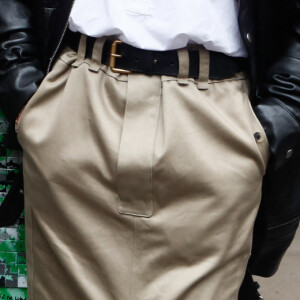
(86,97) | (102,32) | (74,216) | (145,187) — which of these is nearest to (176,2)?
(102,32)

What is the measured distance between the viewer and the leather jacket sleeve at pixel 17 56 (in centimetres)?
272

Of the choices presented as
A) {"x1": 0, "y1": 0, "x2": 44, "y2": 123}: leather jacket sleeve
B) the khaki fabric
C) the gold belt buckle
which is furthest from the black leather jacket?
the gold belt buckle

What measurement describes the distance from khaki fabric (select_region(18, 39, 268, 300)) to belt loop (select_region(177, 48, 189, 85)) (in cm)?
2

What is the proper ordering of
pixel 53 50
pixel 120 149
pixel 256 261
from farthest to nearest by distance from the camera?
1. pixel 256 261
2. pixel 53 50
3. pixel 120 149

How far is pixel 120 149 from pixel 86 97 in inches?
8.7

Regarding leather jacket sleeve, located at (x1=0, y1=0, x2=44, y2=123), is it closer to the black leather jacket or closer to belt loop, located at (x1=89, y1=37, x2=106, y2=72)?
the black leather jacket

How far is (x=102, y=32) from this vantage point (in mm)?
2531

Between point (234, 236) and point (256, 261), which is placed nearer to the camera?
point (234, 236)

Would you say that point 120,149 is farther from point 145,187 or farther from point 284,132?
point 284,132

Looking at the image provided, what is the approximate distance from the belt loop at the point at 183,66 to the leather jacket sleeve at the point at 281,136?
0.92 feet

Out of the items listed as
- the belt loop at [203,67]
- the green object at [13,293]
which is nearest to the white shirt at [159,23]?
the belt loop at [203,67]

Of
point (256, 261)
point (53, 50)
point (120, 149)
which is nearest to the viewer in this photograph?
point (120, 149)

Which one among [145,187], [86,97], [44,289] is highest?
[86,97]

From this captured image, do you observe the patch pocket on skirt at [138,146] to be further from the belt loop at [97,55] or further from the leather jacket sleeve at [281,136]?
the leather jacket sleeve at [281,136]
